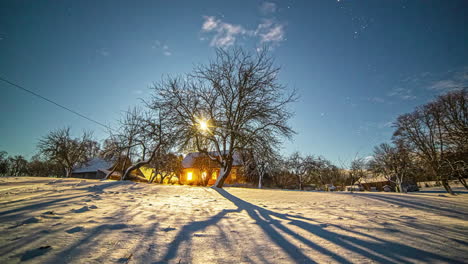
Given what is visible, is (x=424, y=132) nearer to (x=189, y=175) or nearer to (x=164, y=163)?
(x=164, y=163)

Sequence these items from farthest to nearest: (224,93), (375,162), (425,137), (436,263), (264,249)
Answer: (375,162) < (425,137) < (224,93) < (264,249) < (436,263)

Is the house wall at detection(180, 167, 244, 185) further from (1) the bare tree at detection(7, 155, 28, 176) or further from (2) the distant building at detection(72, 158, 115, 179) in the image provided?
(1) the bare tree at detection(7, 155, 28, 176)

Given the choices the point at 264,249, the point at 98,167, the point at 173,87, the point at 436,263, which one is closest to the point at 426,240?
the point at 436,263

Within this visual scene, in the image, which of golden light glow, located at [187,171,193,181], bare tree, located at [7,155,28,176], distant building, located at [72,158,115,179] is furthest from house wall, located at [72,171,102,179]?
bare tree, located at [7,155,28,176]

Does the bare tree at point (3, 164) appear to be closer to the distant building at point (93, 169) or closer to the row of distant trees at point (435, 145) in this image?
the distant building at point (93, 169)

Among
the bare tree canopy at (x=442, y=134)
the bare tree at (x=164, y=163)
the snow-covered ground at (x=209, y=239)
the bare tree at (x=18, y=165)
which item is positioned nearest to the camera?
the snow-covered ground at (x=209, y=239)

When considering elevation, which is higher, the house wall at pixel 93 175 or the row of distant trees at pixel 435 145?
the row of distant trees at pixel 435 145

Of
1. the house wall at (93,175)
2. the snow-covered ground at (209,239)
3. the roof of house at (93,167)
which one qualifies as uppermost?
the roof of house at (93,167)

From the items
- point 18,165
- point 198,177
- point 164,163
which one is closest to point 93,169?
point 198,177

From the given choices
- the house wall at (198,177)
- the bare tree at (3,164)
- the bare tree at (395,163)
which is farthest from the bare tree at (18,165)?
the bare tree at (395,163)

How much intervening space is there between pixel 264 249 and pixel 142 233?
161 cm

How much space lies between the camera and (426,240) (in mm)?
2369

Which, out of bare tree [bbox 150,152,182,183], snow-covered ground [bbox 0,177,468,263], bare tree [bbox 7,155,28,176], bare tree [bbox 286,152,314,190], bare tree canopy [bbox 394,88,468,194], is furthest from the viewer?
bare tree [bbox 7,155,28,176]

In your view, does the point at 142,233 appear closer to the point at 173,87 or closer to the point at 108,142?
the point at 173,87
